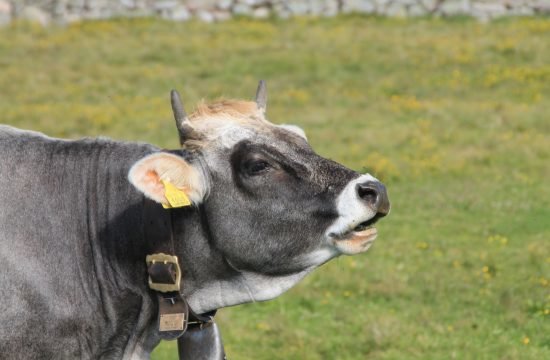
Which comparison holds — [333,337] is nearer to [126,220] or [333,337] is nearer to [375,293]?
[375,293]

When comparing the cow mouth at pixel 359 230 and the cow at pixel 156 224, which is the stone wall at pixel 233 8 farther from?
the cow mouth at pixel 359 230

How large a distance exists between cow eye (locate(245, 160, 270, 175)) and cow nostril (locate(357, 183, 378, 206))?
0.51 metres

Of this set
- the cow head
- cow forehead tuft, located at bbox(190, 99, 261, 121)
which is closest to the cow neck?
the cow head

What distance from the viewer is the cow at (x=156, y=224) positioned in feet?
17.9

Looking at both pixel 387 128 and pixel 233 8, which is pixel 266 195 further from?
pixel 233 8

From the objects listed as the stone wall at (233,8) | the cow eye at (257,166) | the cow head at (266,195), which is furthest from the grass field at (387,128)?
the cow eye at (257,166)

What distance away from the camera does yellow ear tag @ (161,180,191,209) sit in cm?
535

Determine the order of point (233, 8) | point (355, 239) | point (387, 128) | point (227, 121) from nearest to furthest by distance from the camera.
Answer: point (355, 239) < point (227, 121) < point (387, 128) < point (233, 8)

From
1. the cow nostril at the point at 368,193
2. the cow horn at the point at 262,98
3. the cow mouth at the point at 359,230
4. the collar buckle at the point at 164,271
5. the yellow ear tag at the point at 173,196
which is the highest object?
the cow horn at the point at 262,98

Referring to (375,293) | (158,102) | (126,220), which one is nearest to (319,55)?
(158,102)

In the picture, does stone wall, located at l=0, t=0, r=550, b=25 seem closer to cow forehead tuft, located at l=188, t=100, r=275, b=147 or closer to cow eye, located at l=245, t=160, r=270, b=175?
cow forehead tuft, located at l=188, t=100, r=275, b=147

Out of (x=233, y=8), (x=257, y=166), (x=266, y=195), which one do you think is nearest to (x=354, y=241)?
(x=266, y=195)

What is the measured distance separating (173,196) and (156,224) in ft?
1.11

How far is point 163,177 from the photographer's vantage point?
17.6ft
